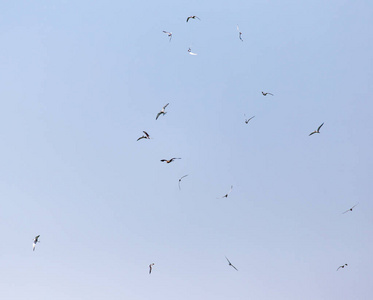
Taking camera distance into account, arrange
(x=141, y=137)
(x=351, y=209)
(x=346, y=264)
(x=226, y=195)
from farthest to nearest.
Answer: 1. (x=346, y=264)
2. (x=351, y=209)
3. (x=226, y=195)
4. (x=141, y=137)

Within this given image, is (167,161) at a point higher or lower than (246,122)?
lower

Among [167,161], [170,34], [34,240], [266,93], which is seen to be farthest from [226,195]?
[34,240]

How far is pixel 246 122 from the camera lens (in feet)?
194

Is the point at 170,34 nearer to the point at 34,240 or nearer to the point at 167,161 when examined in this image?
the point at 167,161

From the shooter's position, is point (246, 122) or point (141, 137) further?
point (246, 122)

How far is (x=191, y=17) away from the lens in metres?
56.1

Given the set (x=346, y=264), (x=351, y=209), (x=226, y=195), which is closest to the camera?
(x=226, y=195)

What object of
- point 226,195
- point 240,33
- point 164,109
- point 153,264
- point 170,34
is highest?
point 170,34

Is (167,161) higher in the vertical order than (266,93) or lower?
lower

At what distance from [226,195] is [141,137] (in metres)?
14.1

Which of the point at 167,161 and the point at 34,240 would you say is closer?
the point at 167,161

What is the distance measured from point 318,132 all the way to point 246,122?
11.9m

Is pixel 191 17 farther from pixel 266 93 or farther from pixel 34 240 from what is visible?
pixel 34 240

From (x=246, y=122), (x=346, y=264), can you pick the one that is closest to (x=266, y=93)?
(x=246, y=122)
